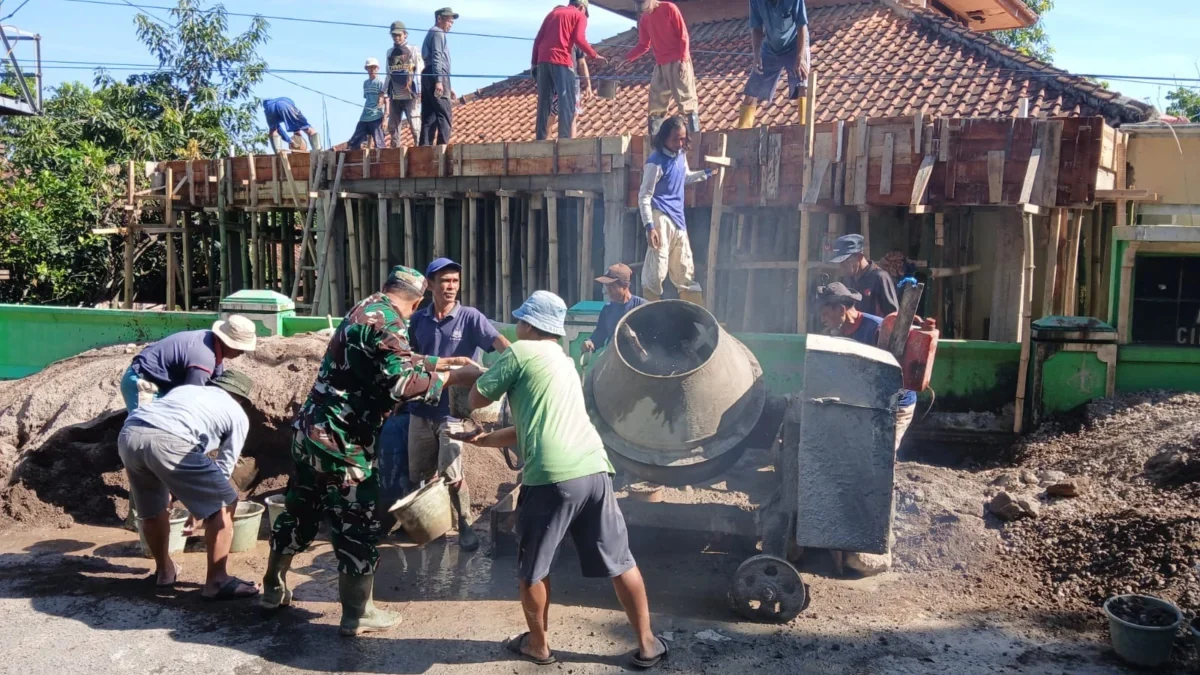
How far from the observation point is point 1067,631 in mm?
4523

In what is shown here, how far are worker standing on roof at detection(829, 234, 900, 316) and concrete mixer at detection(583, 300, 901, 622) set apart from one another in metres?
1.61

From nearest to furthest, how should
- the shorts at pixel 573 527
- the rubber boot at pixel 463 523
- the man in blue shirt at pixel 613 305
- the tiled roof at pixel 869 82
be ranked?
the shorts at pixel 573 527, the rubber boot at pixel 463 523, the man in blue shirt at pixel 613 305, the tiled roof at pixel 869 82

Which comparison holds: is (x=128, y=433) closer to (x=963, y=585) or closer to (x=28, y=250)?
(x=963, y=585)

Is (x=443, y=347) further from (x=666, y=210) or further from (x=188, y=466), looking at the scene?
(x=666, y=210)

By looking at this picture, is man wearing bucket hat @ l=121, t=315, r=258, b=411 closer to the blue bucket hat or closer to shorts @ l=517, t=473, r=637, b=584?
the blue bucket hat

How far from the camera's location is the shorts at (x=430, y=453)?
5.73m

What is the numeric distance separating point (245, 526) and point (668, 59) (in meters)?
6.27

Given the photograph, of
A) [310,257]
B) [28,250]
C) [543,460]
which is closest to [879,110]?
[310,257]

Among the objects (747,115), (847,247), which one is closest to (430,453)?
(847,247)

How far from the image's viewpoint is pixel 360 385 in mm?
4426

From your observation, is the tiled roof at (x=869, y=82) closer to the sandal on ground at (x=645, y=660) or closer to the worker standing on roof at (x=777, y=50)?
the worker standing on roof at (x=777, y=50)

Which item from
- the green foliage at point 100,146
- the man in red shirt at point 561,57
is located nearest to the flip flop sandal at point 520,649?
the man in red shirt at point 561,57

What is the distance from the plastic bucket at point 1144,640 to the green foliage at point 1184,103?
20485 millimetres

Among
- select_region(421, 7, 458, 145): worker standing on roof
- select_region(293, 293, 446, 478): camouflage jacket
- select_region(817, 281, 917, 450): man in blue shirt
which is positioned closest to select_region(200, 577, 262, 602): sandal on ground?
select_region(293, 293, 446, 478): camouflage jacket
